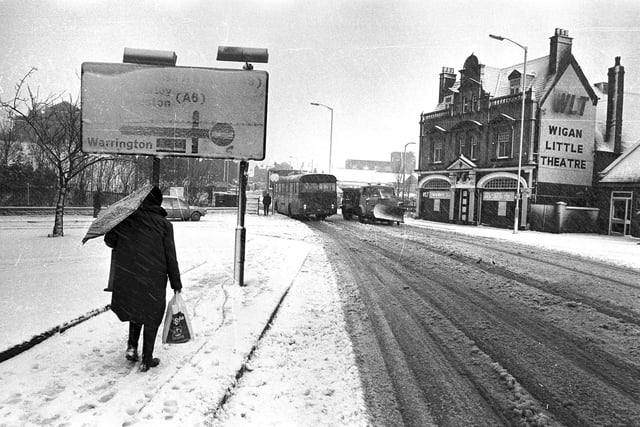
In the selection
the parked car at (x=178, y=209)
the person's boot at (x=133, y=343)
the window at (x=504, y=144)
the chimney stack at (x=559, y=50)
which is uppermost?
the chimney stack at (x=559, y=50)

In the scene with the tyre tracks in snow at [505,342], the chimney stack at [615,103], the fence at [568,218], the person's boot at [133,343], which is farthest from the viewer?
the chimney stack at [615,103]

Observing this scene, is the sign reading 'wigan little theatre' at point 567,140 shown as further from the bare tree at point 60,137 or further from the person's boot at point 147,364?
the person's boot at point 147,364

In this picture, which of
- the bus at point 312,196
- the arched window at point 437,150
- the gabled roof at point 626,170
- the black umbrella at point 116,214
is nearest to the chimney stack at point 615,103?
the gabled roof at point 626,170

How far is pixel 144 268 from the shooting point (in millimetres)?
4781

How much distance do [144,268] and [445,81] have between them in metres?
44.0

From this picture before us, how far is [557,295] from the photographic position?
945 centimetres

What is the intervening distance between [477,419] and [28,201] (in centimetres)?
3631

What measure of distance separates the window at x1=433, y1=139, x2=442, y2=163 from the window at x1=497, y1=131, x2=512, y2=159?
7144mm

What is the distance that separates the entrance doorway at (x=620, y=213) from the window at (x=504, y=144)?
7.20 m

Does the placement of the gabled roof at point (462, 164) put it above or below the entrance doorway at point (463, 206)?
above

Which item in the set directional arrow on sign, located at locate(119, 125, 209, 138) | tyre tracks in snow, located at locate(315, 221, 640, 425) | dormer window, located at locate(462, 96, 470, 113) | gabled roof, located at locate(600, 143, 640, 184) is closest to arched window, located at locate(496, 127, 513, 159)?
dormer window, located at locate(462, 96, 470, 113)

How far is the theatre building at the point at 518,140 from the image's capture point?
32.5 m

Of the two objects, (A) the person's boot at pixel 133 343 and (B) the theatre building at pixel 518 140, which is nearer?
(A) the person's boot at pixel 133 343

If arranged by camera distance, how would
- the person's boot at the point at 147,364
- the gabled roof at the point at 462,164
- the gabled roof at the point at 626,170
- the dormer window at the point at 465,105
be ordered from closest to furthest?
the person's boot at the point at 147,364 → the gabled roof at the point at 626,170 → the gabled roof at the point at 462,164 → the dormer window at the point at 465,105
